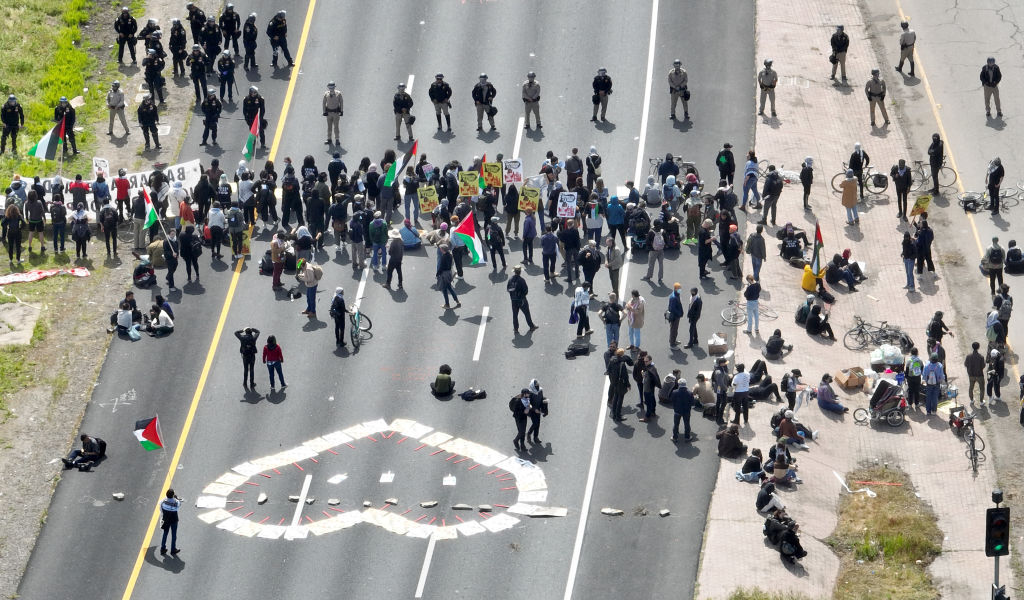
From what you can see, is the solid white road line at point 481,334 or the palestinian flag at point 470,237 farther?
the palestinian flag at point 470,237

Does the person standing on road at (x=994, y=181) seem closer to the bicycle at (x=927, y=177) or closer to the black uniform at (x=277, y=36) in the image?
the bicycle at (x=927, y=177)

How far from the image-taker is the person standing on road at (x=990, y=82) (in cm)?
5591

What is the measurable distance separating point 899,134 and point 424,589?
25231 mm

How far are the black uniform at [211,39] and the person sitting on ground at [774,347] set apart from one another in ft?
71.8

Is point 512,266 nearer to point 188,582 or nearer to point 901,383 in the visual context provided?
point 901,383

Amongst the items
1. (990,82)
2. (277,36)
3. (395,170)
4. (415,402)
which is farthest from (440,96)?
(990,82)

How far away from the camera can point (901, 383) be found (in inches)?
1793

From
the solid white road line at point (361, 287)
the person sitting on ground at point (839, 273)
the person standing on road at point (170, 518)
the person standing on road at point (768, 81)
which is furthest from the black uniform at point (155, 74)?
the person sitting on ground at point (839, 273)

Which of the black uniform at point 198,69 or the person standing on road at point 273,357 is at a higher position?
the black uniform at point 198,69

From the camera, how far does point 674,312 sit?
4603 centimetres

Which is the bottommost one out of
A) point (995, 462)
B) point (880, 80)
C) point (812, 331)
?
point (995, 462)

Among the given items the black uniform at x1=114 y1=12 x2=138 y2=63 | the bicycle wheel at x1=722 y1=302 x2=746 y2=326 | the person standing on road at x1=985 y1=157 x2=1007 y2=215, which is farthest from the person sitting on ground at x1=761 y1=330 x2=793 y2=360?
the black uniform at x1=114 y1=12 x2=138 y2=63

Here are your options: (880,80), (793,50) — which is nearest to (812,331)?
(880,80)

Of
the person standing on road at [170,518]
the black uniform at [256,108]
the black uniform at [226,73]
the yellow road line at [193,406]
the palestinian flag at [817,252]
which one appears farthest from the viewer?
the black uniform at [226,73]
